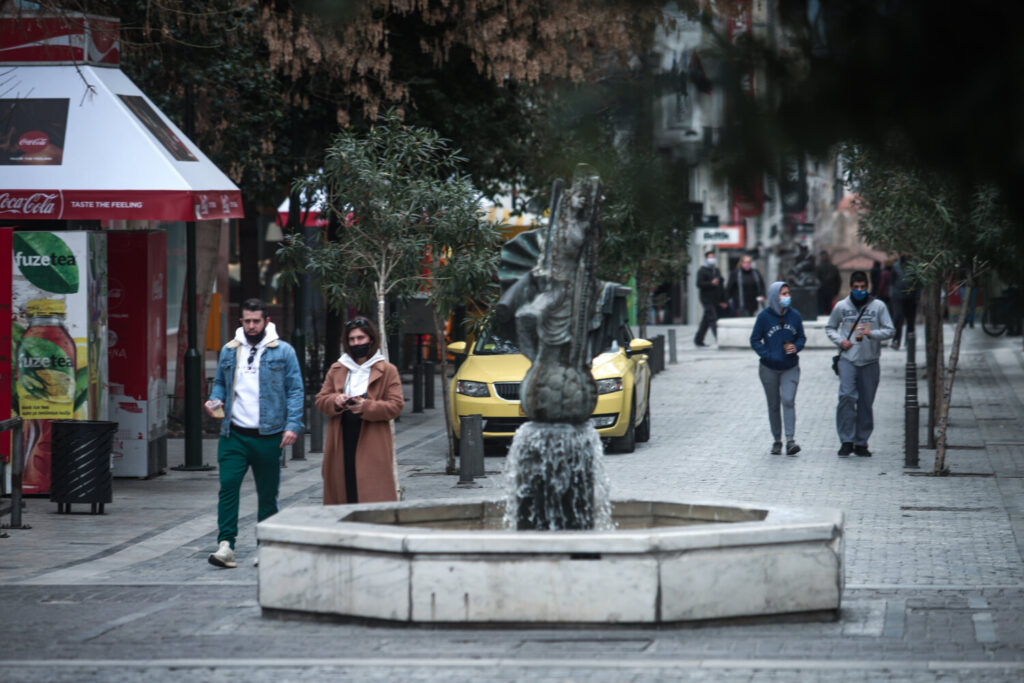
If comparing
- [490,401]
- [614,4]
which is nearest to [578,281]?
[614,4]

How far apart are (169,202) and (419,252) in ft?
7.44

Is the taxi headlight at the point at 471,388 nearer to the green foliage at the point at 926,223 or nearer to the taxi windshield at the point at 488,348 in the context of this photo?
the taxi windshield at the point at 488,348

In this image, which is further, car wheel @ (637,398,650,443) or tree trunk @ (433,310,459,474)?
car wheel @ (637,398,650,443)

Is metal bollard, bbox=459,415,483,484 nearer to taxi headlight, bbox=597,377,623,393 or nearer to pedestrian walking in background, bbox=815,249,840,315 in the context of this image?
taxi headlight, bbox=597,377,623,393

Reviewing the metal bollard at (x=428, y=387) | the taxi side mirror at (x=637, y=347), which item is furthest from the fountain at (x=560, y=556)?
the metal bollard at (x=428, y=387)

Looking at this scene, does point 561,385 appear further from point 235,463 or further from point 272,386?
point 235,463

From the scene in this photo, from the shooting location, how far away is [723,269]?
200 ft

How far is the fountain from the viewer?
766 cm

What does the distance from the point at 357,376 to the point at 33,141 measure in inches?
216

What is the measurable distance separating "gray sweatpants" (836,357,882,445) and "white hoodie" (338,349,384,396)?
705 centimetres

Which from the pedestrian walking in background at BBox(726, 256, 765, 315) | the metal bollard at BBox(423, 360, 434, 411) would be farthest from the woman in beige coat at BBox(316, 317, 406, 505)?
the pedestrian walking in background at BBox(726, 256, 765, 315)

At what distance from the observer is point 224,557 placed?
9953 millimetres

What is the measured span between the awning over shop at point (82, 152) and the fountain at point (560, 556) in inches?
228

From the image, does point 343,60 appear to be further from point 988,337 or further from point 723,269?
point 723,269
